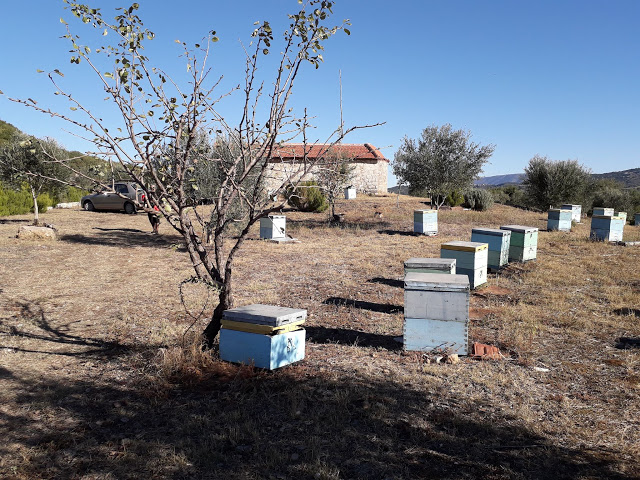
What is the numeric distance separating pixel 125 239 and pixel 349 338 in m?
13.2

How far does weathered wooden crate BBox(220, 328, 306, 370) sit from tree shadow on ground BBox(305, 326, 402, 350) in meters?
1.24

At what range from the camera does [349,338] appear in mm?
7309

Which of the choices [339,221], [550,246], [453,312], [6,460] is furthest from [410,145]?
[6,460]

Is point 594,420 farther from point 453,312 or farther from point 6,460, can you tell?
point 6,460

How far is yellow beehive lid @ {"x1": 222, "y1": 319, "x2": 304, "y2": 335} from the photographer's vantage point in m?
5.50

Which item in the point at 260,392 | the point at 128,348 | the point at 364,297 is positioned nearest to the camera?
the point at 260,392

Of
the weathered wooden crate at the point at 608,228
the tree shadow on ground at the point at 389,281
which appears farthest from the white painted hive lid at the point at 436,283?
the weathered wooden crate at the point at 608,228

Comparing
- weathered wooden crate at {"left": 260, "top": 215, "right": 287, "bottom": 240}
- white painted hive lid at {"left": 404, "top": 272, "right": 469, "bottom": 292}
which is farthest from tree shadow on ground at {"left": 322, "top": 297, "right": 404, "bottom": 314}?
weathered wooden crate at {"left": 260, "top": 215, "right": 287, "bottom": 240}

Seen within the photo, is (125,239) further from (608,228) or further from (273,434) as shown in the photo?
(608,228)

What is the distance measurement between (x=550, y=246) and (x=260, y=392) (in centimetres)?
1505

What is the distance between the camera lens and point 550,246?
56.9ft

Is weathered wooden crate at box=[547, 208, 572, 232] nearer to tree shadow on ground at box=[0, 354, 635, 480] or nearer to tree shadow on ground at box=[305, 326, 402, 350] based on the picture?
tree shadow on ground at box=[305, 326, 402, 350]

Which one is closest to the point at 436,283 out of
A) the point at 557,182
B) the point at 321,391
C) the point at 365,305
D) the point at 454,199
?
the point at 321,391

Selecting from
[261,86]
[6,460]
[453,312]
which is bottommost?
[6,460]
